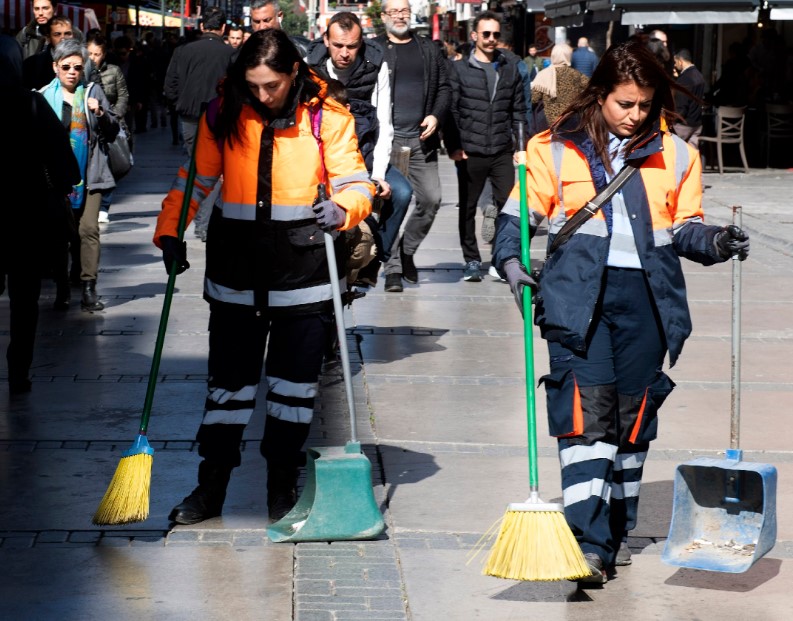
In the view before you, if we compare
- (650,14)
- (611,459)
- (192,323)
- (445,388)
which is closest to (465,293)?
(192,323)

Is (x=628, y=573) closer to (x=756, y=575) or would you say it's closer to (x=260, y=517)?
(x=756, y=575)

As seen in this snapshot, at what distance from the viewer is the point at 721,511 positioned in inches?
177

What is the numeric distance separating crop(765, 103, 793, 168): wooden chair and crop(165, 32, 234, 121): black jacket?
1029cm

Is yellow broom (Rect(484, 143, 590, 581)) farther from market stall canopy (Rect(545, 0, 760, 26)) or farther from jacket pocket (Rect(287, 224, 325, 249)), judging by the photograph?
market stall canopy (Rect(545, 0, 760, 26))

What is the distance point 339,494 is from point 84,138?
5.04m

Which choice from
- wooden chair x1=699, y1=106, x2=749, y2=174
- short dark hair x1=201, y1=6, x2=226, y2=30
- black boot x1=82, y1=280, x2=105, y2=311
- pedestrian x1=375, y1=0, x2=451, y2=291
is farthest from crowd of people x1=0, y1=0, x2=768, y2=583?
wooden chair x1=699, y1=106, x2=749, y2=174

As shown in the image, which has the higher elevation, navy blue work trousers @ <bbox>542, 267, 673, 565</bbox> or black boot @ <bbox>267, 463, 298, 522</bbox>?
navy blue work trousers @ <bbox>542, 267, 673, 565</bbox>

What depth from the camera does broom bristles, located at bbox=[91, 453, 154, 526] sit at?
193 inches

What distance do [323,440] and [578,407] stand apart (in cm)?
220

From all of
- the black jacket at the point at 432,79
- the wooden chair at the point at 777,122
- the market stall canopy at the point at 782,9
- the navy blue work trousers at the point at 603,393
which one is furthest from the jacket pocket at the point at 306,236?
the wooden chair at the point at 777,122

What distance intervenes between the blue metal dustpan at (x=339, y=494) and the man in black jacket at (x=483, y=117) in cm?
607

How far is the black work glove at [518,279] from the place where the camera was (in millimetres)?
4320

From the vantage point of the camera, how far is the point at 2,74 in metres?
6.49

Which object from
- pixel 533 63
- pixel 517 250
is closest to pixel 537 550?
pixel 517 250
